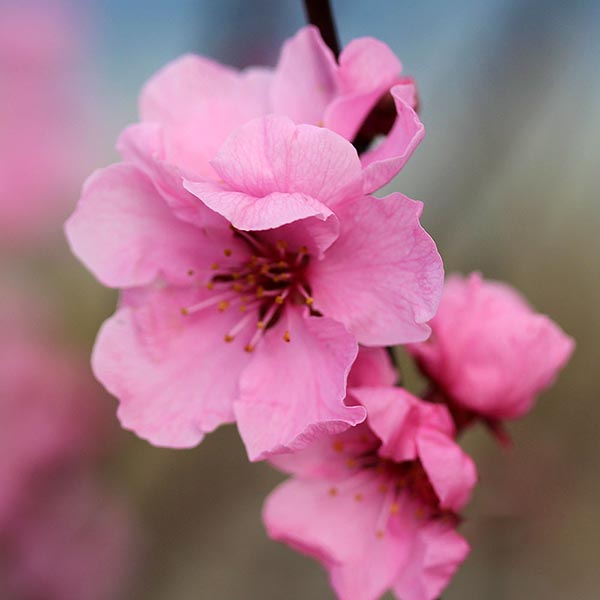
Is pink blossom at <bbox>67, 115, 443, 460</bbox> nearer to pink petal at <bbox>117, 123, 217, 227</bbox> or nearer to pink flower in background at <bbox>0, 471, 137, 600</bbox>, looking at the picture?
pink petal at <bbox>117, 123, 217, 227</bbox>

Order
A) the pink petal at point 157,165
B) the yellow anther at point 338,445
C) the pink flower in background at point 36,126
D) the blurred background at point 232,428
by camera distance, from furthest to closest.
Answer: the pink flower in background at point 36,126, the blurred background at point 232,428, the yellow anther at point 338,445, the pink petal at point 157,165

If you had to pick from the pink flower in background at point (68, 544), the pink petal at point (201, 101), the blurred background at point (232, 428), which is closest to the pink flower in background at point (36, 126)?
the blurred background at point (232, 428)

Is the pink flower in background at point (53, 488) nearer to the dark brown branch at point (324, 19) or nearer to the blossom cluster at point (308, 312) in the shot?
the blossom cluster at point (308, 312)

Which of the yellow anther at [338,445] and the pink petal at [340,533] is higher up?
the yellow anther at [338,445]

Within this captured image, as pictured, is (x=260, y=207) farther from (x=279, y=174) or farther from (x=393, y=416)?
(x=393, y=416)

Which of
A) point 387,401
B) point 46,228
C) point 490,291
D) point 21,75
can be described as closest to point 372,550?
point 387,401

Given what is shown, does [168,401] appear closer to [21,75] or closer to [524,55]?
[524,55]

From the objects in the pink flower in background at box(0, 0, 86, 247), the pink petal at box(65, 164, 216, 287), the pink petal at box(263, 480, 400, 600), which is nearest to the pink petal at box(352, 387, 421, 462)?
the pink petal at box(263, 480, 400, 600)
